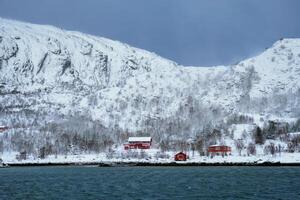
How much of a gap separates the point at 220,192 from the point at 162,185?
13156mm

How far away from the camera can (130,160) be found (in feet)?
548

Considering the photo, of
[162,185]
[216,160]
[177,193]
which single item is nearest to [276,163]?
[216,160]

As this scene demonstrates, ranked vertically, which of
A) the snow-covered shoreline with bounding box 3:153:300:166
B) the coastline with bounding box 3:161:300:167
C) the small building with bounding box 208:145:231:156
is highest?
the small building with bounding box 208:145:231:156

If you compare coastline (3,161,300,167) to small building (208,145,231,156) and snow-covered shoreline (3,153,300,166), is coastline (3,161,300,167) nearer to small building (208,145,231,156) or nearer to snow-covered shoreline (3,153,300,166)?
snow-covered shoreline (3,153,300,166)

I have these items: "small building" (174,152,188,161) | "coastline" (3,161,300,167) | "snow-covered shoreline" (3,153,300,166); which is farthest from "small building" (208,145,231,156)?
"coastline" (3,161,300,167)

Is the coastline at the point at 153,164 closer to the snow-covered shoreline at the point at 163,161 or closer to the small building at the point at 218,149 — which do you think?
the snow-covered shoreline at the point at 163,161

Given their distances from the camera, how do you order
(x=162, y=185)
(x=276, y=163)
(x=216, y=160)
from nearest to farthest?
(x=162, y=185) < (x=276, y=163) < (x=216, y=160)

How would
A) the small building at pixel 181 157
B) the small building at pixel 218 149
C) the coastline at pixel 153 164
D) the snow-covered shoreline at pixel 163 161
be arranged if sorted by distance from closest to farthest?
the coastline at pixel 153 164
the snow-covered shoreline at pixel 163 161
the small building at pixel 181 157
the small building at pixel 218 149

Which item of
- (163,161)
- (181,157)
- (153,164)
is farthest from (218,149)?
(153,164)

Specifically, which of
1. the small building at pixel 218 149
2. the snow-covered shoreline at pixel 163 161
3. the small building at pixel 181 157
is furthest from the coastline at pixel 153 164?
the small building at pixel 218 149

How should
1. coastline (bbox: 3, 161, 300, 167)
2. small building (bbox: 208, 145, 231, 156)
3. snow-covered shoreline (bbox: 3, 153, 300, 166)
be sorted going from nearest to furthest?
coastline (bbox: 3, 161, 300, 167)
snow-covered shoreline (bbox: 3, 153, 300, 166)
small building (bbox: 208, 145, 231, 156)

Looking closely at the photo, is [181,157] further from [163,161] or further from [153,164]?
[153,164]

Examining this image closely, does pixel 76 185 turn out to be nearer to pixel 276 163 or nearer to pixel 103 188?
pixel 103 188

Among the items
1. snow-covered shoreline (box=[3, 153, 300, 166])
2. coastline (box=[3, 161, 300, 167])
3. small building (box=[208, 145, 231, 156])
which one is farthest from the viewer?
small building (box=[208, 145, 231, 156])
